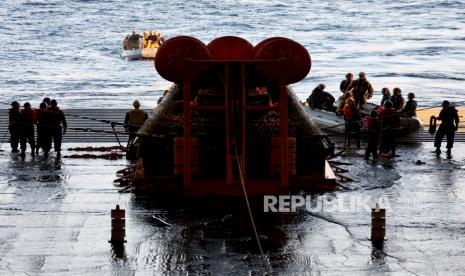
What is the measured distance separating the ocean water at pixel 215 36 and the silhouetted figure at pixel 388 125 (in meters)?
20.5

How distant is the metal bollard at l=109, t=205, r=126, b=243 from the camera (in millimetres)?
19391

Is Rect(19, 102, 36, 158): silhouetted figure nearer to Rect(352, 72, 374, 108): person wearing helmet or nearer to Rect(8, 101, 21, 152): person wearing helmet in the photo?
Rect(8, 101, 21, 152): person wearing helmet

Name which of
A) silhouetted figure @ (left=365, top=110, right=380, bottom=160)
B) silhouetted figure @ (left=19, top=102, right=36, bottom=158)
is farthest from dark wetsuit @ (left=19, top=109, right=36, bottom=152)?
silhouetted figure @ (left=365, top=110, right=380, bottom=160)

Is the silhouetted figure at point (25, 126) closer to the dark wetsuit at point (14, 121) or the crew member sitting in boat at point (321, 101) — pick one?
the dark wetsuit at point (14, 121)

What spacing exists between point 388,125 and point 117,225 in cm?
1106

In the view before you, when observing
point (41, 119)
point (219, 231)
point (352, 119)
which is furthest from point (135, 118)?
point (219, 231)

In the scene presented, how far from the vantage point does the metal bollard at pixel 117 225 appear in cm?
1939

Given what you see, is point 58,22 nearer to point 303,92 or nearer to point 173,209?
point 303,92

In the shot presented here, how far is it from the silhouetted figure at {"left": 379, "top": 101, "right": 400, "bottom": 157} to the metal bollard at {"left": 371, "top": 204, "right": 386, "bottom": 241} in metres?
9.42

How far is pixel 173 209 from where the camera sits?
2253cm

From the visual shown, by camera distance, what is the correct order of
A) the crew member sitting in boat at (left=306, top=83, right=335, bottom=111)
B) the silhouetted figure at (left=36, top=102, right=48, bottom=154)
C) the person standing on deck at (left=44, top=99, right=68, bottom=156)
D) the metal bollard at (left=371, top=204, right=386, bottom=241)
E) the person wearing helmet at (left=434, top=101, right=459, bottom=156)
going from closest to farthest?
the metal bollard at (left=371, top=204, right=386, bottom=241), the silhouetted figure at (left=36, top=102, right=48, bottom=154), the person standing on deck at (left=44, top=99, right=68, bottom=156), the person wearing helmet at (left=434, top=101, right=459, bottom=156), the crew member sitting in boat at (left=306, top=83, right=335, bottom=111)

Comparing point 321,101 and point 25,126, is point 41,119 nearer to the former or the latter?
point 25,126

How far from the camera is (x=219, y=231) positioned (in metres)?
20.5

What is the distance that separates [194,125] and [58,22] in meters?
88.5
